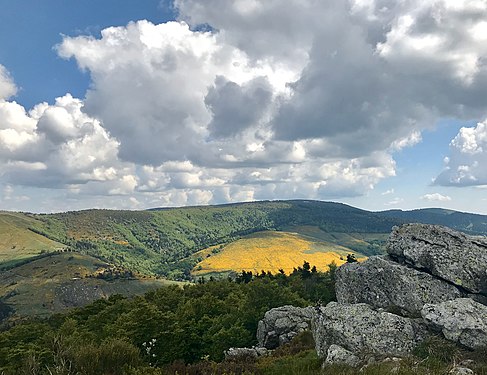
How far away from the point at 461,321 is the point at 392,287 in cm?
642

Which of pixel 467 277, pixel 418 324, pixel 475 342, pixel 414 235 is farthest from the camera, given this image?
pixel 414 235

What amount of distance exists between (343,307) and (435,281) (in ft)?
26.4

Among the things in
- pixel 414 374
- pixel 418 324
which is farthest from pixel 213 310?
pixel 414 374

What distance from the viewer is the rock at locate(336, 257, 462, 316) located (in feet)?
79.8

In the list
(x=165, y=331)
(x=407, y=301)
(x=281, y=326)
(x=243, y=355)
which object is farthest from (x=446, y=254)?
(x=165, y=331)

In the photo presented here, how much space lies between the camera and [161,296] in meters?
80.1

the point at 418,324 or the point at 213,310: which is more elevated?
the point at 418,324

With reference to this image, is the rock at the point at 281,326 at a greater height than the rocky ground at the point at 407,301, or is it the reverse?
the rocky ground at the point at 407,301

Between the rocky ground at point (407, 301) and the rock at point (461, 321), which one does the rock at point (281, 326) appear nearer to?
the rocky ground at point (407, 301)

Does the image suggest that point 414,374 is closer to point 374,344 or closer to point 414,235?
point 374,344

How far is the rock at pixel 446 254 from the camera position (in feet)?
81.6

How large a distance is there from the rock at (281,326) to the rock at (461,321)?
20.7m

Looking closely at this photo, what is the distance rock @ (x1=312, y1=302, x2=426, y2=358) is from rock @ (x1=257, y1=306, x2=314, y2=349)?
19514 millimetres

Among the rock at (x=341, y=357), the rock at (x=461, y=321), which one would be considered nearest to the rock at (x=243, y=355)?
the rock at (x=341, y=357)
